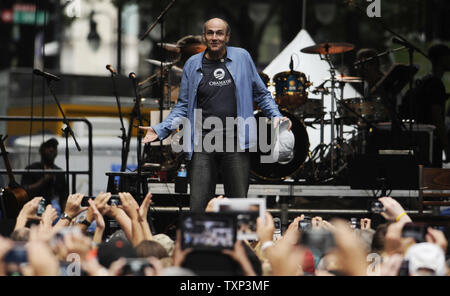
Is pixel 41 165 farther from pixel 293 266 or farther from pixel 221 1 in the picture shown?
pixel 221 1

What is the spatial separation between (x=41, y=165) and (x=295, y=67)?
399 centimetres

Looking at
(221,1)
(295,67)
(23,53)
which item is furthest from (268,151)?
(23,53)

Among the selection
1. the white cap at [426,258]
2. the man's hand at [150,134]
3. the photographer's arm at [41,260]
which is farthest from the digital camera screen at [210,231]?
the man's hand at [150,134]

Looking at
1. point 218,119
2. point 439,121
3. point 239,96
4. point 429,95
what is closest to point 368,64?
point 429,95

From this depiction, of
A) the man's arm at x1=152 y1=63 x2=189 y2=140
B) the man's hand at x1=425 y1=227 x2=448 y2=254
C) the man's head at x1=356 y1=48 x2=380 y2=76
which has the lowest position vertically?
the man's hand at x1=425 y1=227 x2=448 y2=254

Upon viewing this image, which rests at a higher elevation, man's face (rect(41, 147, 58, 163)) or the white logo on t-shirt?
the white logo on t-shirt

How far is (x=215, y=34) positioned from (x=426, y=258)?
3074mm

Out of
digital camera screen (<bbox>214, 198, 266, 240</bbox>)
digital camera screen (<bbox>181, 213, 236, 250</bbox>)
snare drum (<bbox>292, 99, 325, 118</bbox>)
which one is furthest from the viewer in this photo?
snare drum (<bbox>292, 99, 325, 118</bbox>)

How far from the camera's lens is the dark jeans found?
7066 millimetres

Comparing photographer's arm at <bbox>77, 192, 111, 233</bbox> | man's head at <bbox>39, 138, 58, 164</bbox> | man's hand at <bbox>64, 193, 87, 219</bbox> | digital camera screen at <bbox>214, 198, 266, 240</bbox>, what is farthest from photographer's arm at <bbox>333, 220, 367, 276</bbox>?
man's head at <bbox>39, 138, 58, 164</bbox>

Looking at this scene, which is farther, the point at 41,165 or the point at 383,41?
the point at 383,41

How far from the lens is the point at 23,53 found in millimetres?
26984

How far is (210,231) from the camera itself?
4.64 m

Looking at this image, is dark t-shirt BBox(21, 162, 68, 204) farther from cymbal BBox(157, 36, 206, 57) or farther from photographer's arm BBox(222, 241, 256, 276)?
photographer's arm BBox(222, 241, 256, 276)
